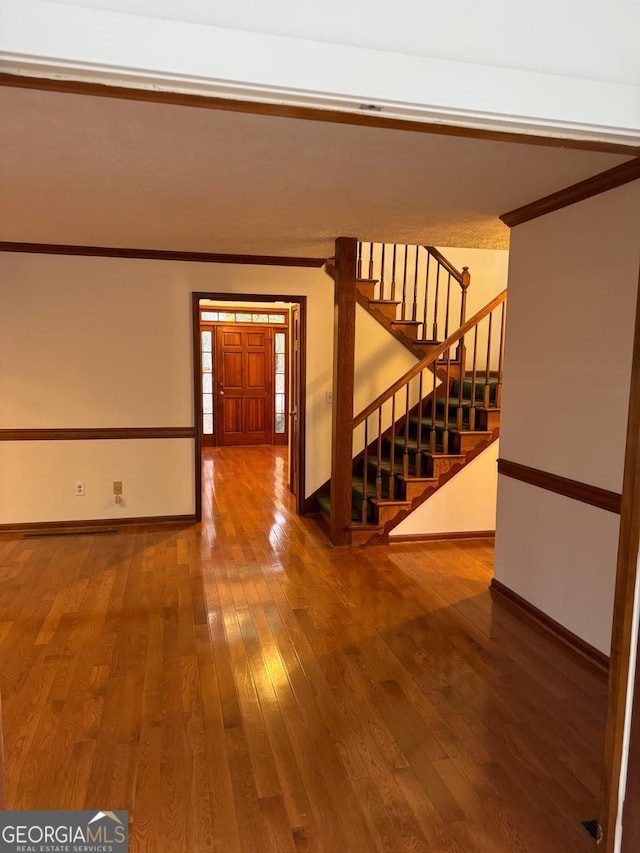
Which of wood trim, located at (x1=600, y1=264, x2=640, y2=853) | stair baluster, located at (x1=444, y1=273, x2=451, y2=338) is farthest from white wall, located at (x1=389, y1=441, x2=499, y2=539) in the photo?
wood trim, located at (x1=600, y1=264, x2=640, y2=853)

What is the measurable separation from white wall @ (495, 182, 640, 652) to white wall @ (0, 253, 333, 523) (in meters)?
2.40

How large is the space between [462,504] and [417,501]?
41 cm

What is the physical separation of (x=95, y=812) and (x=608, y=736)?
5.38ft

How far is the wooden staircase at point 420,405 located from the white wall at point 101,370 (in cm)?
96

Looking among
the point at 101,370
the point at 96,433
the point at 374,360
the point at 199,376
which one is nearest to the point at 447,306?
the point at 374,360

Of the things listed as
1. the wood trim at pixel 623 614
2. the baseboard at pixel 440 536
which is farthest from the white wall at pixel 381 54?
the baseboard at pixel 440 536

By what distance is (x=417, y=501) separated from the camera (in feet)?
15.5

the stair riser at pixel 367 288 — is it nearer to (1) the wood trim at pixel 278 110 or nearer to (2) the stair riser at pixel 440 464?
(2) the stair riser at pixel 440 464

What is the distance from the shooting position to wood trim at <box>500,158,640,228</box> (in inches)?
101

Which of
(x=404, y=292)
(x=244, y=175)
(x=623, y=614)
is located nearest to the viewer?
(x=623, y=614)

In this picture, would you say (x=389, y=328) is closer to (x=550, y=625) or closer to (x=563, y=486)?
(x=563, y=486)

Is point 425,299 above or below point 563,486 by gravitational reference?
above

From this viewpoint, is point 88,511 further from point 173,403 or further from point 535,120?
point 535,120

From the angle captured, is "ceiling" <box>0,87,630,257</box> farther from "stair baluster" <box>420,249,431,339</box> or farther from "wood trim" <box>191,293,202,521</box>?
"stair baluster" <box>420,249,431,339</box>
